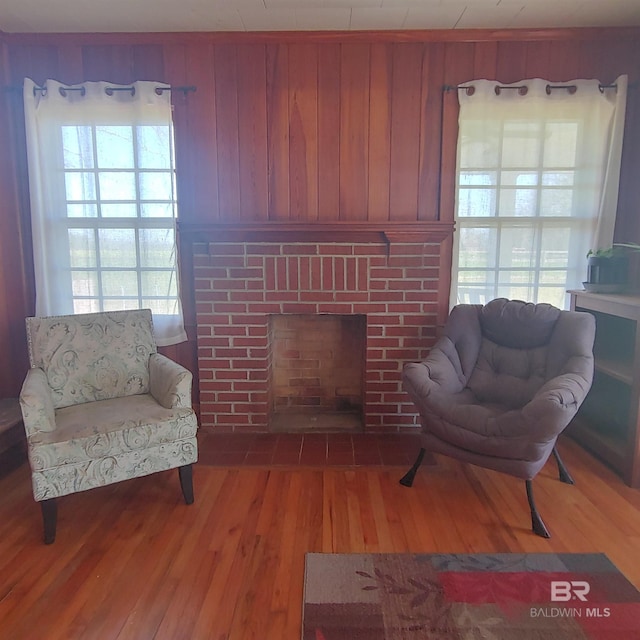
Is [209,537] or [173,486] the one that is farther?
[173,486]

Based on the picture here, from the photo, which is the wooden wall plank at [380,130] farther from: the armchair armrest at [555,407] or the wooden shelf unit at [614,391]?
the armchair armrest at [555,407]

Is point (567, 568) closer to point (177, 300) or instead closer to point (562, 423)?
point (562, 423)

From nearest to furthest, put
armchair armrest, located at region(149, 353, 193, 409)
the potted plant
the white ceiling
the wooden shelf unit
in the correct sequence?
armchair armrest, located at region(149, 353, 193, 409) < the wooden shelf unit < the white ceiling < the potted plant

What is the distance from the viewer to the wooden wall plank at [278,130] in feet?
9.04

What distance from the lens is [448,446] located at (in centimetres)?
212

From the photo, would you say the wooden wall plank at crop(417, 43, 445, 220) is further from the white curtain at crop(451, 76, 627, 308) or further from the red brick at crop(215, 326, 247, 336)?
the red brick at crop(215, 326, 247, 336)

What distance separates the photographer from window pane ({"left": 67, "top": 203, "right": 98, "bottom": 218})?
2.84 metres

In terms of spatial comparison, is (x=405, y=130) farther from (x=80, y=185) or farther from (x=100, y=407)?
(x=100, y=407)

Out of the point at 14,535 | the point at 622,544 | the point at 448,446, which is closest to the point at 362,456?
the point at 448,446

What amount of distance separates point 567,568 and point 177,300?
2456mm

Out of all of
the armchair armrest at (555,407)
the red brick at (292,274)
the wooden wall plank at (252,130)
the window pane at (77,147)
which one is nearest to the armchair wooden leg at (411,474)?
the armchair armrest at (555,407)

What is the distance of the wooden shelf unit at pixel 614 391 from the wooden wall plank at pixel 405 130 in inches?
46.0

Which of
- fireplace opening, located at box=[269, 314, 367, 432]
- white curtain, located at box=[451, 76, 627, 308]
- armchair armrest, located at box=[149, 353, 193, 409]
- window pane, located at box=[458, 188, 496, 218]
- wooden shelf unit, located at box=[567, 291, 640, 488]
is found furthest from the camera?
fireplace opening, located at box=[269, 314, 367, 432]

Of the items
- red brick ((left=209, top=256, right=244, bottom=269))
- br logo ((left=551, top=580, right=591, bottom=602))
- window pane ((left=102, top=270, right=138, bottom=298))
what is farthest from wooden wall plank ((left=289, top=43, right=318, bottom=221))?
br logo ((left=551, top=580, right=591, bottom=602))
